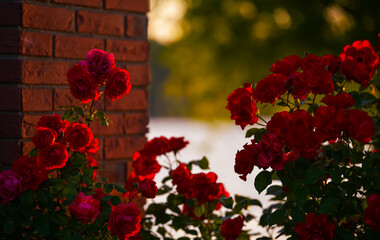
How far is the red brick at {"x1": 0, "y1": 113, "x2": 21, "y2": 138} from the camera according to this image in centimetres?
185

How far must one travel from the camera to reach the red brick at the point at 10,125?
1854mm

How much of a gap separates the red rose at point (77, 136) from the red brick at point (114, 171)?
1.68ft

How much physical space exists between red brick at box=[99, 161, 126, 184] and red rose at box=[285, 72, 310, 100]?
0.83 m

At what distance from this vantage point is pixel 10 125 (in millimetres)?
1863

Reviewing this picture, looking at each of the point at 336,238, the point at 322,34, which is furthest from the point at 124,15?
the point at 322,34

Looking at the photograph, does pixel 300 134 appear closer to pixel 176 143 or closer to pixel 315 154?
pixel 315 154

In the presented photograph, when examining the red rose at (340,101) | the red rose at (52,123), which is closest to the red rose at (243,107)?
the red rose at (340,101)

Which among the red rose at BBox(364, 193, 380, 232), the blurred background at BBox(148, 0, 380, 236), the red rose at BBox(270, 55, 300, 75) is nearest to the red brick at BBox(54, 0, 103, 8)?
the red rose at BBox(270, 55, 300, 75)

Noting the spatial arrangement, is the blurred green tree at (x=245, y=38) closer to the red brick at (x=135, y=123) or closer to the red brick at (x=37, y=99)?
the red brick at (x=135, y=123)

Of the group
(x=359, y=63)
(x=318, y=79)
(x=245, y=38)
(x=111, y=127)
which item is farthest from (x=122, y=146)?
(x=245, y=38)

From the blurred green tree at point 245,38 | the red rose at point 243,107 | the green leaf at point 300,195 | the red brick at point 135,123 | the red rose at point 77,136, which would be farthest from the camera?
the blurred green tree at point 245,38

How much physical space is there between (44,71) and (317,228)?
1147 mm

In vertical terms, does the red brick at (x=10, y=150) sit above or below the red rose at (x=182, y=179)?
above

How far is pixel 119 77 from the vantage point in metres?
1.65
